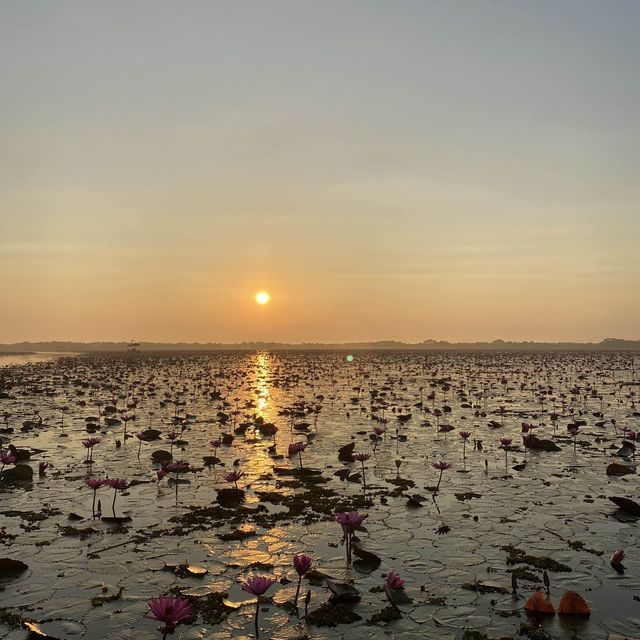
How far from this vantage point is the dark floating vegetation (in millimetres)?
6766

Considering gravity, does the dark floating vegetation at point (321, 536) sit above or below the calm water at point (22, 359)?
above

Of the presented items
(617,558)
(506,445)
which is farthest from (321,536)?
(506,445)

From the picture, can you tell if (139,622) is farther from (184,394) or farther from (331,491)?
(184,394)

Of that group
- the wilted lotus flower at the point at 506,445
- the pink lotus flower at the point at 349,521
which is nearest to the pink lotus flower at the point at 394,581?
the pink lotus flower at the point at 349,521

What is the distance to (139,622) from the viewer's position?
673 centimetres

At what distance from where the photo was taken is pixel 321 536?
385 inches

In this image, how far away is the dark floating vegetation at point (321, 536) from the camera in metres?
6.77

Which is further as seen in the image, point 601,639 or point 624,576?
point 624,576

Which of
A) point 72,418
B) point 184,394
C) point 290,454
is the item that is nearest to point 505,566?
point 290,454

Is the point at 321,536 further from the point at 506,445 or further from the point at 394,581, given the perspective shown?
the point at 506,445

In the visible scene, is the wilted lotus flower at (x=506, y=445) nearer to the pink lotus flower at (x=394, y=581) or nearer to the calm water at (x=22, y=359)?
the pink lotus flower at (x=394, y=581)

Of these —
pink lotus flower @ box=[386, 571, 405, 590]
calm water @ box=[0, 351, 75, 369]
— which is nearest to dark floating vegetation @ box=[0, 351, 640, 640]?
pink lotus flower @ box=[386, 571, 405, 590]

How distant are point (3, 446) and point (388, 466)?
1300cm

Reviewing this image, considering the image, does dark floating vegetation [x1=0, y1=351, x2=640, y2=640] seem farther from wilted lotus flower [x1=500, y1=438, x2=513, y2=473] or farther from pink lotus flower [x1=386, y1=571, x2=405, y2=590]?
wilted lotus flower [x1=500, y1=438, x2=513, y2=473]
